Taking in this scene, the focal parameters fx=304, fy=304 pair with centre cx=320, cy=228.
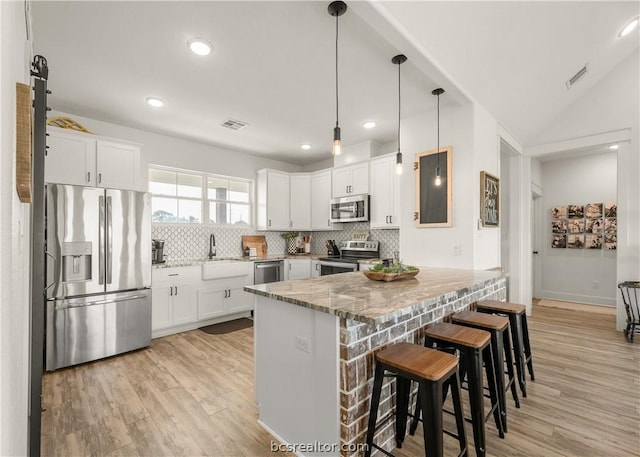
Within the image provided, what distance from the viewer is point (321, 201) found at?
5484 mm

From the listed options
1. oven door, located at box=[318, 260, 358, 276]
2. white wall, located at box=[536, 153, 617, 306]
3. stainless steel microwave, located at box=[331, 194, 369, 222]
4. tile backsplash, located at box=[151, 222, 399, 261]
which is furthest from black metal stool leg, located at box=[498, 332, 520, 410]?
white wall, located at box=[536, 153, 617, 306]

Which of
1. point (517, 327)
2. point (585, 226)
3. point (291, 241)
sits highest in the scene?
point (585, 226)

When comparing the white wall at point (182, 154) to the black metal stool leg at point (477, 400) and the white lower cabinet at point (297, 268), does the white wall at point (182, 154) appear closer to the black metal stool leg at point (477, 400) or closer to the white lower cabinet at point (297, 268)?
the white lower cabinet at point (297, 268)

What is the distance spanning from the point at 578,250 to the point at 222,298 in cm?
647

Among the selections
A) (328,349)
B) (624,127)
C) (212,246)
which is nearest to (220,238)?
(212,246)

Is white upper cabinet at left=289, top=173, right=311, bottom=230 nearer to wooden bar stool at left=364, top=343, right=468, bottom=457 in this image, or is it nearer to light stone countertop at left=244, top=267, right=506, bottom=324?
light stone countertop at left=244, top=267, right=506, bottom=324

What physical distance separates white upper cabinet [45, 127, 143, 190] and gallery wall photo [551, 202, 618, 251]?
730 centimetres

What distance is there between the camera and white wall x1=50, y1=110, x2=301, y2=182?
13.0 feet

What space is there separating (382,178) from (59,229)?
387 centimetres

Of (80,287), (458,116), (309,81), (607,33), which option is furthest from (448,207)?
(80,287)

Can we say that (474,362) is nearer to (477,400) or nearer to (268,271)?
(477,400)

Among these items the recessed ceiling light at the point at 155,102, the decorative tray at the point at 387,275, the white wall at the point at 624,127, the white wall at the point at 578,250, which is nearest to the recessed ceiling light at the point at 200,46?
the recessed ceiling light at the point at 155,102

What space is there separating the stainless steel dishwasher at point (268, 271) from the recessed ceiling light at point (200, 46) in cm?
311

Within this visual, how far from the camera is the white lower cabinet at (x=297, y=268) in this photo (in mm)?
5094
